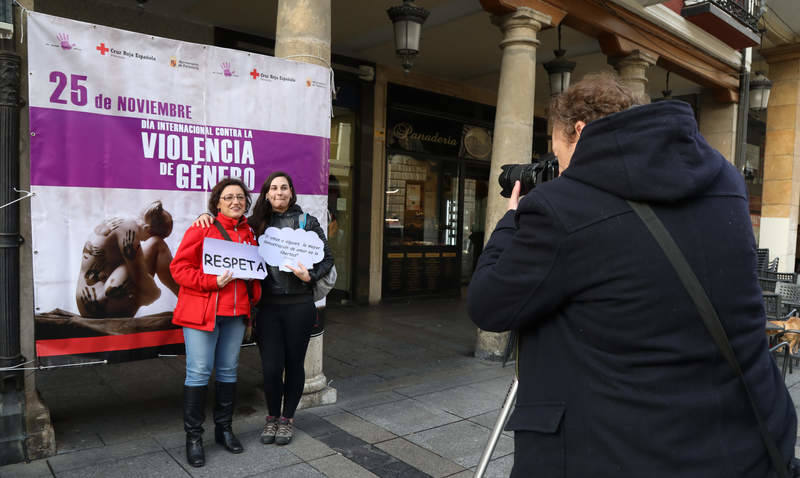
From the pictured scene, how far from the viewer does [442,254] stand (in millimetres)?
11648

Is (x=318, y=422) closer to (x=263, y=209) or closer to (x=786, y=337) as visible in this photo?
(x=263, y=209)

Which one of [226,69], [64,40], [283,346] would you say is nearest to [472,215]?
[226,69]

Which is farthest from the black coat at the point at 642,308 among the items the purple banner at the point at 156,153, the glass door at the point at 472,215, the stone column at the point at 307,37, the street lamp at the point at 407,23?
the glass door at the point at 472,215

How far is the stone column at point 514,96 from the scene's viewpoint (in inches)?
261

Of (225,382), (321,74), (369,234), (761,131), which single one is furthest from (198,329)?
(761,131)

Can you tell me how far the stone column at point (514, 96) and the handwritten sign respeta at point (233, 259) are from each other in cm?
349

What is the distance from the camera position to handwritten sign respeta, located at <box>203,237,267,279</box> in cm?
360

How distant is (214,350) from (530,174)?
8.65 feet

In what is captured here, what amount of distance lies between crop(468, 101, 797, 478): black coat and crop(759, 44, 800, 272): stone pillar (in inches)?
526

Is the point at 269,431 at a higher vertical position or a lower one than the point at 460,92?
lower

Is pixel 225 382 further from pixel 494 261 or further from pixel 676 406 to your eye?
pixel 676 406

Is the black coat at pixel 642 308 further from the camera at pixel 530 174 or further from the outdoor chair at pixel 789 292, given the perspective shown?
the outdoor chair at pixel 789 292

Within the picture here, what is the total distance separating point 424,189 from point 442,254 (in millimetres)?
1372

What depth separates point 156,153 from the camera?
3.92m
